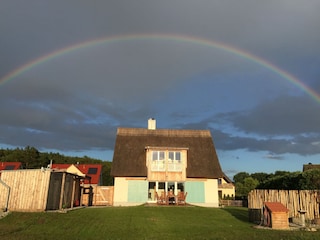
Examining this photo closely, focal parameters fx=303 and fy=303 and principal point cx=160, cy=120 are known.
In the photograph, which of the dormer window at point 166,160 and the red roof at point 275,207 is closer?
the red roof at point 275,207

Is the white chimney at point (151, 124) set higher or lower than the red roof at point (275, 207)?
higher

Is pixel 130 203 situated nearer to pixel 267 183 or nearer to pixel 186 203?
pixel 186 203

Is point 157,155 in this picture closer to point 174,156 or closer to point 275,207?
point 174,156

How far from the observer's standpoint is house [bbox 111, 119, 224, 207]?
27.2 metres

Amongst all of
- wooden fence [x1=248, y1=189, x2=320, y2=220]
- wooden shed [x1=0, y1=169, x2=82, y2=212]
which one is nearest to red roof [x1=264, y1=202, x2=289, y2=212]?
wooden fence [x1=248, y1=189, x2=320, y2=220]

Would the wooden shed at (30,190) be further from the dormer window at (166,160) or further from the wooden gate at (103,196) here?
the dormer window at (166,160)

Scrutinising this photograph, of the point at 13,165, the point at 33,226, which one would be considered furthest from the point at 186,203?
the point at 13,165

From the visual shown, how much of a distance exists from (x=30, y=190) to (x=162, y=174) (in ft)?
42.5

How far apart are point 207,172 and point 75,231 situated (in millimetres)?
18737

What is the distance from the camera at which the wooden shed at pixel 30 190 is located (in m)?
16.7

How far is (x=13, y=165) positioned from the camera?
150ft

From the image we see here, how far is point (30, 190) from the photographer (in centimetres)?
1698

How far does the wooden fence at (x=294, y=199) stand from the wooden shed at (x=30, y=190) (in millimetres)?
11303

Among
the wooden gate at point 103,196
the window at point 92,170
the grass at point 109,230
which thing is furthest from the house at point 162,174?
the window at point 92,170
